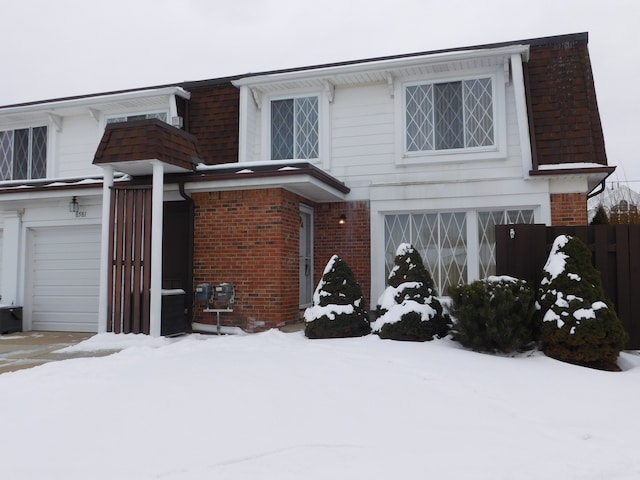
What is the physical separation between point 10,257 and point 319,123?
23.0 feet

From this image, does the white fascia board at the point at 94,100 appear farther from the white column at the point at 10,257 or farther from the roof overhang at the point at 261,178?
the roof overhang at the point at 261,178

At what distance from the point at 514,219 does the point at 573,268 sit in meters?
3.39

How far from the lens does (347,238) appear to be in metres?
10.1

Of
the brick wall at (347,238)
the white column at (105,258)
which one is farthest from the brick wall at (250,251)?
the white column at (105,258)

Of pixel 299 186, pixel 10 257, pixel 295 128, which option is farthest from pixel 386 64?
pixel 10 257

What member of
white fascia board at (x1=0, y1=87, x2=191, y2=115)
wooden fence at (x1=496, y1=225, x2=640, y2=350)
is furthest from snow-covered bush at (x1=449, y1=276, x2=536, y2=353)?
white fascia board at (x1=0, y1=87, x2=191, y2=115)

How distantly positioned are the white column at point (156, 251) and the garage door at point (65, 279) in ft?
9.10

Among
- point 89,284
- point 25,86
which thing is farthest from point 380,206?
point 25,86

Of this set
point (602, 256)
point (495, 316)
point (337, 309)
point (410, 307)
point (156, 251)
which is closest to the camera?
point (495, 316)

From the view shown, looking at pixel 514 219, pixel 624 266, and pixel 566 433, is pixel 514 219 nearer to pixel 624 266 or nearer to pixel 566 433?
pixel 624 266

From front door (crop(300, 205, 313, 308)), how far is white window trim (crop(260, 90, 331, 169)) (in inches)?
44.1

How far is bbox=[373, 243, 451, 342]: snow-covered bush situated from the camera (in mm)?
6586

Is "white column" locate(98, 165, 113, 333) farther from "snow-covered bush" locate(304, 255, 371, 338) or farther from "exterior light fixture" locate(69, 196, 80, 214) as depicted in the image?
"snow-covered bush" locate(304, 255, 371, 338)

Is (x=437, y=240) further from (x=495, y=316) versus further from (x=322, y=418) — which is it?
(x=322, y=418)
